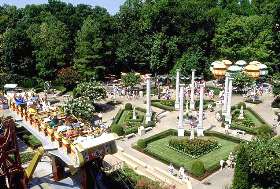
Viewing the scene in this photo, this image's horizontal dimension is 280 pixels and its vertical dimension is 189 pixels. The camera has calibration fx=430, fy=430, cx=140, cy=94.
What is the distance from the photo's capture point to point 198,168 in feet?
107

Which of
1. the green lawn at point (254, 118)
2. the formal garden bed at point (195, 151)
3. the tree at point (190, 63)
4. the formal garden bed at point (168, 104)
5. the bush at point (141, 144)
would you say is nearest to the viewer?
the formal garden bed at point (195, 151)

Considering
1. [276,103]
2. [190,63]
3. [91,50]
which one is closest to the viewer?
[276,103]

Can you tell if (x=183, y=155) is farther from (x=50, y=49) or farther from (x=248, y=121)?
(x=50, y=49)

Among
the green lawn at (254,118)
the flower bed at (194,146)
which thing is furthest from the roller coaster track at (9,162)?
the green lawn at (254,118)

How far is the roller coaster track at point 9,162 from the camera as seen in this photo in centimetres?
2630

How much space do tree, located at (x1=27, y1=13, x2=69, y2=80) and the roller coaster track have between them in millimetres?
34866

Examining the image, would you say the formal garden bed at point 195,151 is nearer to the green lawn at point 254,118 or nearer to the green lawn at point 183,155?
the green lawn at point 183,155

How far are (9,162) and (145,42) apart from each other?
41.3 m

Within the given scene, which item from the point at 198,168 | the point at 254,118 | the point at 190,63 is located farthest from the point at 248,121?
the point at 190,63

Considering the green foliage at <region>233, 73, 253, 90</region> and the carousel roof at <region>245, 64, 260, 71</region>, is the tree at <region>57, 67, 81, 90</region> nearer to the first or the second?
the green foliage at <region>233, 73, 253, 90</region>

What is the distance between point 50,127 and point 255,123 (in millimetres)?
24315

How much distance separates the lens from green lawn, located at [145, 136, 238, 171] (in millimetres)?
35344

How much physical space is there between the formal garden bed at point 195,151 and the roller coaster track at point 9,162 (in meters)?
12.6

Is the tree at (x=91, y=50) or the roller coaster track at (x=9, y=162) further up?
the tree at (x=91, y=50)
